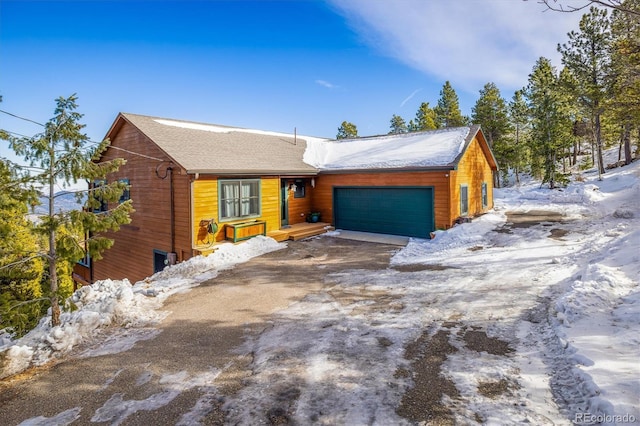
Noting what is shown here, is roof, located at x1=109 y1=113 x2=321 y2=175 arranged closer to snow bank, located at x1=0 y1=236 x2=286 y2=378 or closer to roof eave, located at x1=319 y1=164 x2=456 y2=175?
roof eave, located at x1=319 y1=164 x2=456 y2=175

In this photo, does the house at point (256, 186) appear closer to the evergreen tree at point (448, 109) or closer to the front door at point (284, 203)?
the front door at point (284, 203)

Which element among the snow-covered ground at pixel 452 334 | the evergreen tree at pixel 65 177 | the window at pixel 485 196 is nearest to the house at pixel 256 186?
the window at pixel 485 196

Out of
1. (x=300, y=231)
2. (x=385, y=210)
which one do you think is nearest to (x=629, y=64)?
(x=385, y=210)

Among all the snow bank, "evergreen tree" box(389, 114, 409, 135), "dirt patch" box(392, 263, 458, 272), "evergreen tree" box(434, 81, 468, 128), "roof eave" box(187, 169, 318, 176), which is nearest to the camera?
the snow bank

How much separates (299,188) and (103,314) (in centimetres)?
1111

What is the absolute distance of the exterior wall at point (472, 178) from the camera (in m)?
14.3

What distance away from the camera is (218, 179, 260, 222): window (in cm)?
1256

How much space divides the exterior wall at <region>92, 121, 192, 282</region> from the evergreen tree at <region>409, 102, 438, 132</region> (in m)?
33.2

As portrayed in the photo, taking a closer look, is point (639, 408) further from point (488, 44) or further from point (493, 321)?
point (488, 44)

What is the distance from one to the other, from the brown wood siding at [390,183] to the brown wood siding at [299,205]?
1.15 ft

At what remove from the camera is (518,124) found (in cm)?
3950

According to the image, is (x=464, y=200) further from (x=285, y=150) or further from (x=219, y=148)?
(x=219, y=148)

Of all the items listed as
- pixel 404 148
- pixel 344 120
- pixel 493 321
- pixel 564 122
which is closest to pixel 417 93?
pixel 344 120

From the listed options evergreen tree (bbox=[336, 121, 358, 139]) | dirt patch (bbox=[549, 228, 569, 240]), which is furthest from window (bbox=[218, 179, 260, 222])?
evergreen tree (bbox=[336, 121, 358, 139])
